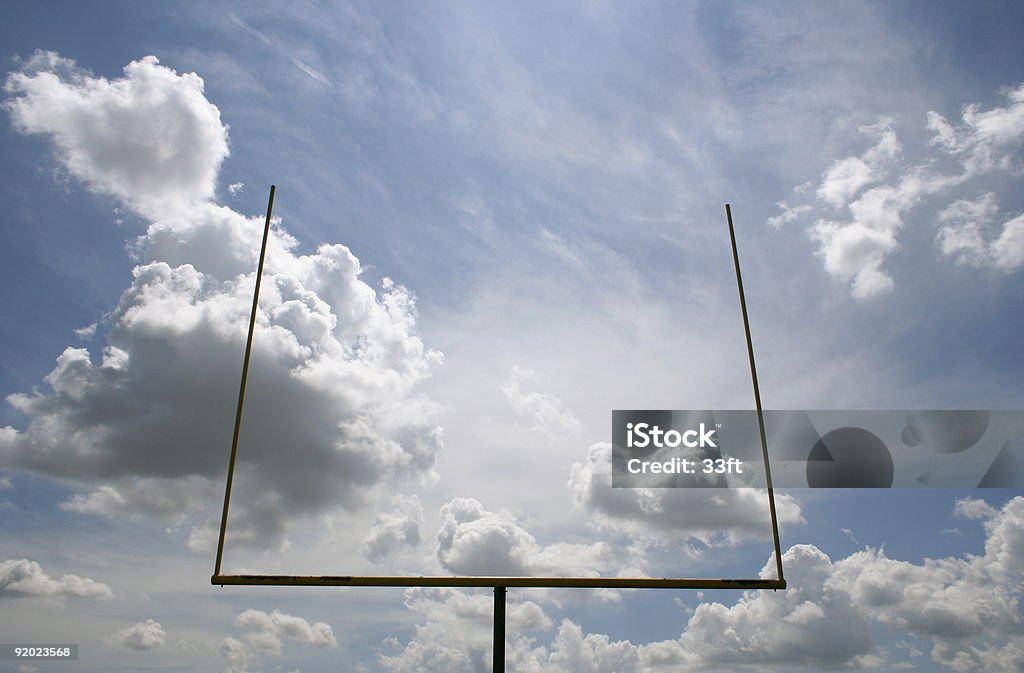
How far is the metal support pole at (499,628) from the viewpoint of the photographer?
20.9 feet

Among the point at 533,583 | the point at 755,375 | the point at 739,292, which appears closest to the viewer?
the point at 533,583

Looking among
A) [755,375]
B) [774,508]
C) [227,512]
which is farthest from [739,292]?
[227,512]

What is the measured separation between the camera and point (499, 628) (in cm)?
640

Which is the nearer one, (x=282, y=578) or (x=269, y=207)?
(x=282, y=578)

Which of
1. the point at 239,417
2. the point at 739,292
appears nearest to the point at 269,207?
the point at 239,417

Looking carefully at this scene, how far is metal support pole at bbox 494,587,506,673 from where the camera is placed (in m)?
6.37

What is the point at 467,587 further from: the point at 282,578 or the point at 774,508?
the point at 774,508

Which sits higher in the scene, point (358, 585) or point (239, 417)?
point (239, 417)

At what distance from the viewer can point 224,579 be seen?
6465 millimetres

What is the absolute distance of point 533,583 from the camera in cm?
618

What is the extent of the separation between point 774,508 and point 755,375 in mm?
1441

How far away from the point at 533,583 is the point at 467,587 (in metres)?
0.58

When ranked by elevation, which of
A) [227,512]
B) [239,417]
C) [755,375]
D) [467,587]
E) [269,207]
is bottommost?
[467,587]

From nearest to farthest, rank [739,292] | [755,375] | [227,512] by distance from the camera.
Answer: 1. [227,512]
2. [755,375]
3. [739,292]
